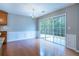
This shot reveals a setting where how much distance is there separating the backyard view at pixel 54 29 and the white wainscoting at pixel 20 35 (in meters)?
0.68

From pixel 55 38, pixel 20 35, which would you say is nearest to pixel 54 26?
pixel 55 38

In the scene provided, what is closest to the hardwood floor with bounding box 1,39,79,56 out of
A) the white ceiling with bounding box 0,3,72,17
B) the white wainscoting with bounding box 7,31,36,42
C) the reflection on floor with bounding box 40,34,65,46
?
the reflection on floor with bounding box 40,34,65,46

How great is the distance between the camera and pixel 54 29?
19.8 ft

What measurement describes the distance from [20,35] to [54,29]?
2.25 metres

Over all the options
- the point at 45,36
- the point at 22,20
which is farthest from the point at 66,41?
the point at 22,20

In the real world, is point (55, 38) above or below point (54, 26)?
below

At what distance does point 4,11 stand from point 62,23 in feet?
9.96

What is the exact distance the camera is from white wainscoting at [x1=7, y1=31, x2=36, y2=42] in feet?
20.7

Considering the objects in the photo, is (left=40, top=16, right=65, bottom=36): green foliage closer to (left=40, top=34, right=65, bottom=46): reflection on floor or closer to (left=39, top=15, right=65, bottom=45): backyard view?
(left=39, top=15, right=65, bottom=45): backyard view

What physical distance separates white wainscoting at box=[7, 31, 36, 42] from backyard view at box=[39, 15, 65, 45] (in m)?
0.68

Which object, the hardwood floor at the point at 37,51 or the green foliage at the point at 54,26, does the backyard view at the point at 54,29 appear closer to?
the green foliage at the point at 54,26

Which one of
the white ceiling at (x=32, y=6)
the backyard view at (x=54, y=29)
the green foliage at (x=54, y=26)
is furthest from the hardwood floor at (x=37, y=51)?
the white ceiling at (x=32, y=6)

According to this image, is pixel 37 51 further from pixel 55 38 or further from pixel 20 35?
pixel 20 35

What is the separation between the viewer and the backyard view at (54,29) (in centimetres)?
524
